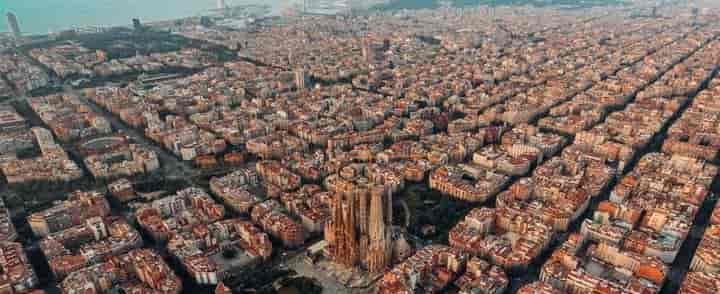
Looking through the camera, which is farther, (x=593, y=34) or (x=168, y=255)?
(x=593, y=34)

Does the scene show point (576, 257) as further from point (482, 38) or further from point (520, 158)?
point (482, 38)

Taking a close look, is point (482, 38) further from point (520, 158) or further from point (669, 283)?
point (669, 283)

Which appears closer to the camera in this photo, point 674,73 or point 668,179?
point 668,179

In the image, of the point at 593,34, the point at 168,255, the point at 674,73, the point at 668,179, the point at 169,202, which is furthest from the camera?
the point at 593,34

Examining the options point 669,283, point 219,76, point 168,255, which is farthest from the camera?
point 219,76

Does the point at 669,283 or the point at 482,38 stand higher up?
the point at 482,38

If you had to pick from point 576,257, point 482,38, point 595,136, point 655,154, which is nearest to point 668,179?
point 655,154

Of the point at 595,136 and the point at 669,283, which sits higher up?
the point at 595,136

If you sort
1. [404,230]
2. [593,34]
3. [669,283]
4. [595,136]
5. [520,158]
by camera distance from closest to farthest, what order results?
1. [669,283]
2. [404,230]
3. [520,158]
4. [595,136]
5. [593,34]

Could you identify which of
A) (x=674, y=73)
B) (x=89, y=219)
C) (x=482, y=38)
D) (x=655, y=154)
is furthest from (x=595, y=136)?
(x=482, y=38)
